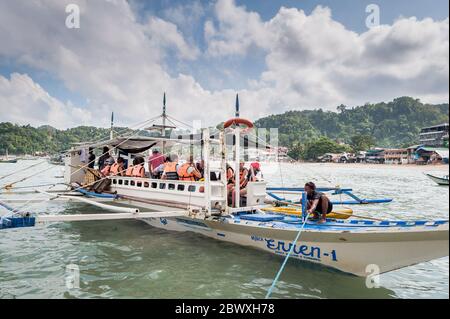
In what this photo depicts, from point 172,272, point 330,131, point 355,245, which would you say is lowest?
point 172,272

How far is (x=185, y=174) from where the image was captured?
28.6 ft

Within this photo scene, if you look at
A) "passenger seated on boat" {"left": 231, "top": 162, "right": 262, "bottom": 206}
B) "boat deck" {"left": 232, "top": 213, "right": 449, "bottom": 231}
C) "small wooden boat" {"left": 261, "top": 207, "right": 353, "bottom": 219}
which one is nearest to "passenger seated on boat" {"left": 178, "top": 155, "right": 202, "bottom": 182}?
"passenger seated on boat" {"left": 231, "top": 162, "right": 262, "bottom": 206}

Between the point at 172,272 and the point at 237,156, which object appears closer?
the point at 172,272

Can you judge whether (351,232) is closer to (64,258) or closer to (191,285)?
(191,285)

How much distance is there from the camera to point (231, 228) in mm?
7672

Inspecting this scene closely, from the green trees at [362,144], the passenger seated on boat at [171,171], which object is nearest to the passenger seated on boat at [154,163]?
the passenger seated on boat at [171,171]

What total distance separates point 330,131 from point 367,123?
980 inches

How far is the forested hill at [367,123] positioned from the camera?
13666 cm

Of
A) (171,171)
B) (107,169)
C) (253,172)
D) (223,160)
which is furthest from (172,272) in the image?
(107,169)

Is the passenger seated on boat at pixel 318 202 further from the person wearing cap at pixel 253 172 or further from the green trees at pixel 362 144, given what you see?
the green trees at pixel 362 144

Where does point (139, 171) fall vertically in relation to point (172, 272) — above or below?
above

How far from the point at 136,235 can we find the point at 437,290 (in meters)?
8.55

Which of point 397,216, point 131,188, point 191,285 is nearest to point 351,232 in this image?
point 191,285

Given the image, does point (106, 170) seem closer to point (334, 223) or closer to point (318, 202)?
point (318, 202)
